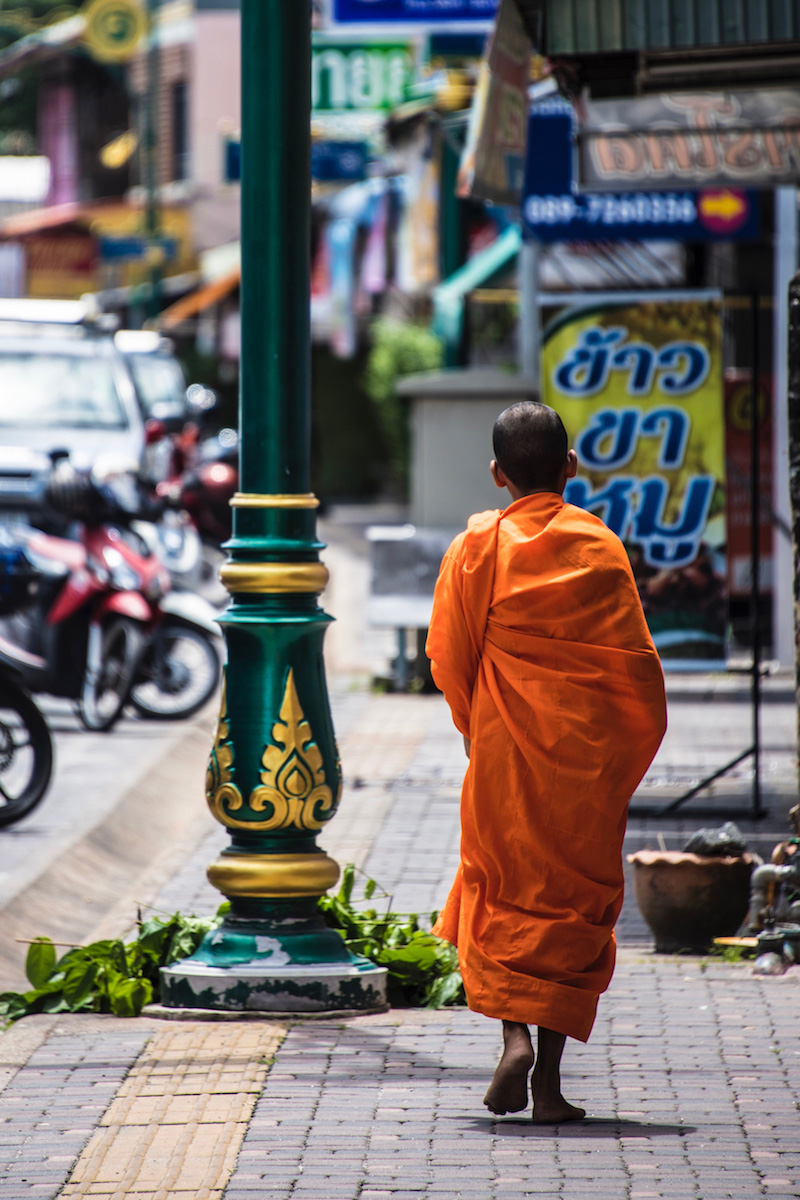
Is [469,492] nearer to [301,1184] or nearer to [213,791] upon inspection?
[213,791]

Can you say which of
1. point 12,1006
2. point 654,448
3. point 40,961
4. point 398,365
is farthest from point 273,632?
point 398,365

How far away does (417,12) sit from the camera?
1008 cm

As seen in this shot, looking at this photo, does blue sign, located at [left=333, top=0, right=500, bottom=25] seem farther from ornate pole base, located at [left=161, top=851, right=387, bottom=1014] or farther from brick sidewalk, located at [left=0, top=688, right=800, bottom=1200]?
ornate pole base, located at [left=161, top=851, right=387, bottom=1014]

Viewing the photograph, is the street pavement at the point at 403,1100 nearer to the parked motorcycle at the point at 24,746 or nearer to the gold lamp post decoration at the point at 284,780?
the gold lamp post decoration at the point at 284,780

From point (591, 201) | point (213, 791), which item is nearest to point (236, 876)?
point (213, 791)

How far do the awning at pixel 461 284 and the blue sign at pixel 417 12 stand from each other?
2860 mm

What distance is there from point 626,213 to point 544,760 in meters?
8.12

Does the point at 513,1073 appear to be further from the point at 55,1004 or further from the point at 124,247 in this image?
the point at 124,247

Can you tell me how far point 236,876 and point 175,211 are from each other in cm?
3469

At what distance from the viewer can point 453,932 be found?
420 cm

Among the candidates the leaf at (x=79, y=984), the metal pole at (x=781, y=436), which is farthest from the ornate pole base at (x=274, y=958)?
the metal pole at (x=781, y=436)

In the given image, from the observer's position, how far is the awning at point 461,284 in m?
13.4

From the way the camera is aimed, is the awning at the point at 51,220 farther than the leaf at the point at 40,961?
Yes

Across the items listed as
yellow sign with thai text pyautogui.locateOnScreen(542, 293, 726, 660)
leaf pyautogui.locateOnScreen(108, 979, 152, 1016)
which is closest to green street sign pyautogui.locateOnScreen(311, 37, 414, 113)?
yellow sign with thai text pyautogui.locateOnScreen(542, 293, 726, 660)
